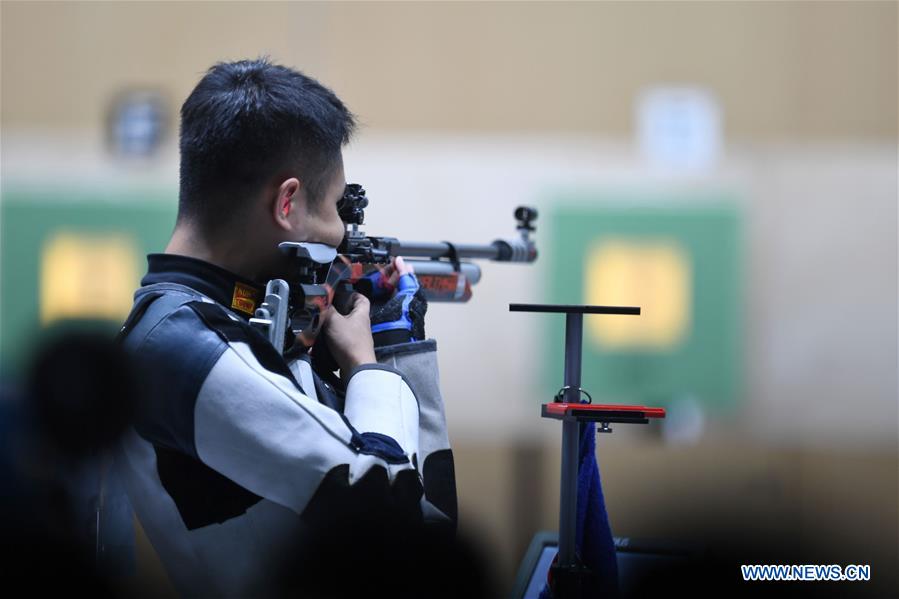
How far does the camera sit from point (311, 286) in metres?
1.04

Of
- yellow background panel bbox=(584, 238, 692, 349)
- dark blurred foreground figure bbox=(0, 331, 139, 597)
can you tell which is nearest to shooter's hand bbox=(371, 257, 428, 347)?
dark blurred foreground figure bbox=(0, 331, 139, 597)

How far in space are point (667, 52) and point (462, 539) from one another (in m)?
3.01

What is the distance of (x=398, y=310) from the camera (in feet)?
3.79

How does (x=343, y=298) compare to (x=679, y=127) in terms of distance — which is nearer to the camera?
(x=343, y=298)

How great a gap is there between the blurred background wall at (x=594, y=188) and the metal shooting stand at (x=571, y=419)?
7.97ft

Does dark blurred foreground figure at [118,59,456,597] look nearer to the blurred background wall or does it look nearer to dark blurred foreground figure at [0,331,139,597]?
dark blurred foreground figure at [0,331,139,597]

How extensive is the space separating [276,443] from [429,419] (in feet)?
0.75

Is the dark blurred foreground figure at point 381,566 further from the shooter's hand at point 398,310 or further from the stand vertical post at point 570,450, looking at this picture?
the shooter's hand at point 398,310

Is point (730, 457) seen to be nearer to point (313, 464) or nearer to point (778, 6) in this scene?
point (778, 6)

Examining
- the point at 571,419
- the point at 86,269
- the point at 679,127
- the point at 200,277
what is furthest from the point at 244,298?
the point at 679,127

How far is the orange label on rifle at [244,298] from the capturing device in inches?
39.8

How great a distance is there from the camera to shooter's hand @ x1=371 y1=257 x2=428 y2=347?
1.12 meters

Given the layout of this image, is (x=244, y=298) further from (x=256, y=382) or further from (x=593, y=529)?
(x=593, y=529)

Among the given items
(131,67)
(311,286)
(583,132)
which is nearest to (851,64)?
(583,132)
